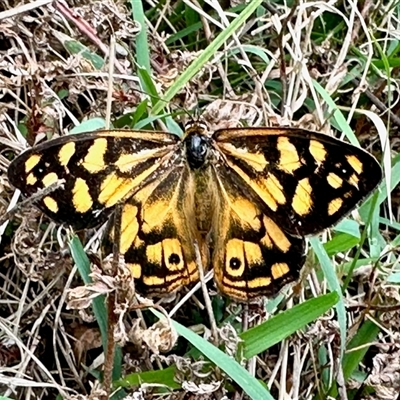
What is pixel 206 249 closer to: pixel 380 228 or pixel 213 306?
pixel 213 306

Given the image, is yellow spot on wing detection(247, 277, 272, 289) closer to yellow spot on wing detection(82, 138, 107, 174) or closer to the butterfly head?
the butterfly head

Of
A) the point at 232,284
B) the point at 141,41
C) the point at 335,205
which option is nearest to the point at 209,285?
the point at 232,284

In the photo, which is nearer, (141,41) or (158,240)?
(158,240)

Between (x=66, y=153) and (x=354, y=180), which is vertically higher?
(x=66, y=153)

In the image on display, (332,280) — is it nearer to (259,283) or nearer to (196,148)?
(259,283)

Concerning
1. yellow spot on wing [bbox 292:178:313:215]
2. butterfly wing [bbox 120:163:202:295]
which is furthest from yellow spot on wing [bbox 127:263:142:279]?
yellow spot on wing [bbox 292:178:313:215]

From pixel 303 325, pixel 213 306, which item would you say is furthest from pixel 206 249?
pixel 303 325
